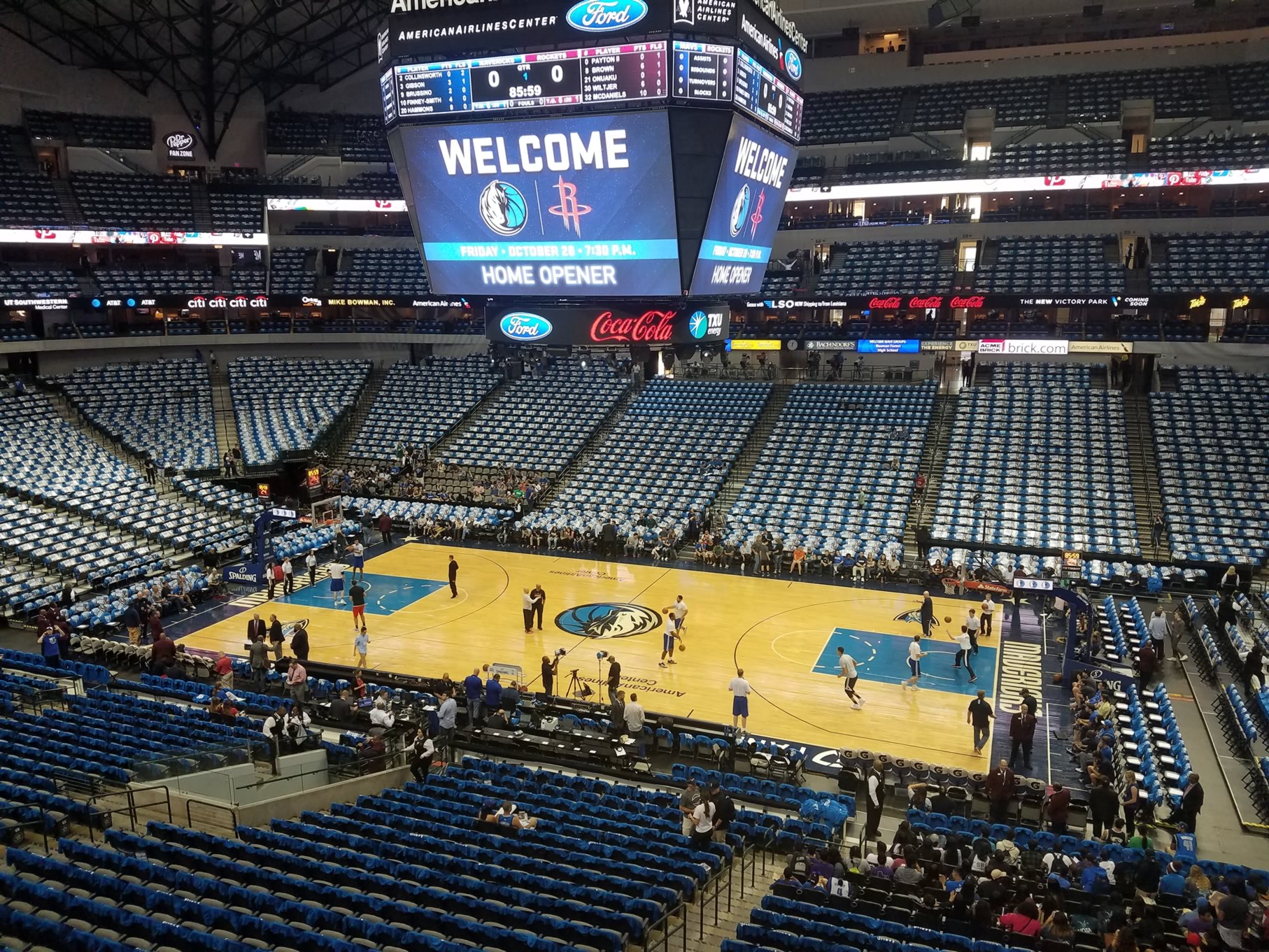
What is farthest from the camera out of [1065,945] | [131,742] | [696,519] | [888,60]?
[888,60]

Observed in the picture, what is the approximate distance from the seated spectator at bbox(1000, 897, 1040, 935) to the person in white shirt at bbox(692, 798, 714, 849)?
11.2 ft

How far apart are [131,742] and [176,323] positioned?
3343cm

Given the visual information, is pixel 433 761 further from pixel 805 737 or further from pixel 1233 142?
pixel 1233 142

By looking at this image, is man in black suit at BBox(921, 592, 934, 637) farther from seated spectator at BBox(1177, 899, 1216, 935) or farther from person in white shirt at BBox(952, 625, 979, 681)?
seated spectator at BBox(1177, 899, 1216, 935)

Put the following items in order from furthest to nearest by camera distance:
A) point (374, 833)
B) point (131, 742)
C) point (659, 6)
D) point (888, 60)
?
1. point (888, 60)
2. point (659, 6)
3. point (131, 742)
4. point (374, 833)

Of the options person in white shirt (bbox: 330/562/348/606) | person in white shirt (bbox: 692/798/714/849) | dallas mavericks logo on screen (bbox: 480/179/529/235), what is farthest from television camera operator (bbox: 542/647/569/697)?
person in white shirt (bbox: 330/562/348/606)

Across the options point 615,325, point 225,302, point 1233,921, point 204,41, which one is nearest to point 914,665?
point 615,325

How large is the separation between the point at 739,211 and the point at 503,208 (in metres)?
4.10

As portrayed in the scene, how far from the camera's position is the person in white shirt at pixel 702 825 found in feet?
37.4

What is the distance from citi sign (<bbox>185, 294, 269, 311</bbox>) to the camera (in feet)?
134

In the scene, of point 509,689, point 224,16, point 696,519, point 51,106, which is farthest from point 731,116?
point 51,106

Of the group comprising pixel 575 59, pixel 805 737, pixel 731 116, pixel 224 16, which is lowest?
pixel 805 737

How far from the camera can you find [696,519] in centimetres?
3005

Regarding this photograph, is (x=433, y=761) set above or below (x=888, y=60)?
below
